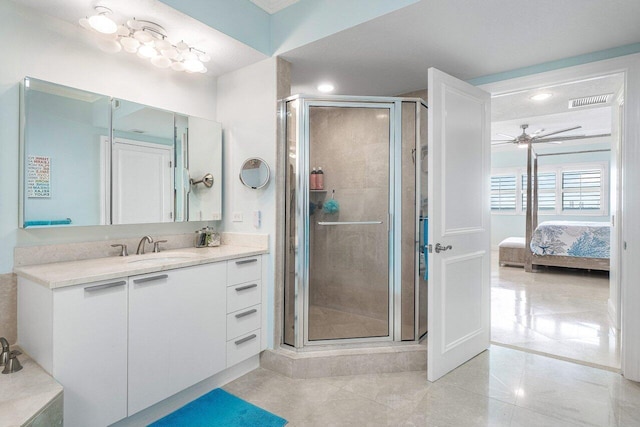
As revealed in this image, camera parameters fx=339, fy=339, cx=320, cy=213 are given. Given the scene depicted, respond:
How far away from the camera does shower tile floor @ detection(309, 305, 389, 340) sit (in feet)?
8.63

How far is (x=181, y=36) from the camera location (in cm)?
229

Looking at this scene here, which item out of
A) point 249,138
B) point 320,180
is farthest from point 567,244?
point 249,138

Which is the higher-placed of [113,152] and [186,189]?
[113,152]

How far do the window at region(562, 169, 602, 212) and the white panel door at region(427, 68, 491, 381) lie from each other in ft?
21.0

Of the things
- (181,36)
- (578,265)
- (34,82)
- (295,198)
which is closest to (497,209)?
(578,265)

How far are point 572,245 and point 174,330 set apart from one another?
246 inches

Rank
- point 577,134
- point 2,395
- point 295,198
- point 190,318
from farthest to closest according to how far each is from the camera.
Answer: point 577,134, point 295,198, point 190,318, point 2,395

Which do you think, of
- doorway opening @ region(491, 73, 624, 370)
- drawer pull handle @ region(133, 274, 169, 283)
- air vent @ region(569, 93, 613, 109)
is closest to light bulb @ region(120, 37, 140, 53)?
drawer pull handle @ region(133, 274, 169, 283)

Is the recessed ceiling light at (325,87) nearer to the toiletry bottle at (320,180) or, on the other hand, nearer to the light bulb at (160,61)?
the toiletry bottle at (320,180)

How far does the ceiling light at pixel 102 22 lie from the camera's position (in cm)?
192

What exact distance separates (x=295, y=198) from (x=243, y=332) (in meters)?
1.04

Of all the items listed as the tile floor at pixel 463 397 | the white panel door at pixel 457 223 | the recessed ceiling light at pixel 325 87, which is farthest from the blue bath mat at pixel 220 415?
the recessed ceiling light at pixel 325 87

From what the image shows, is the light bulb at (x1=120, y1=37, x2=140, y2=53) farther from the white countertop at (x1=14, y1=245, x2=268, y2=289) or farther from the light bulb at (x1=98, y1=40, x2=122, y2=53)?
the white countertop at (x1=14, y1=245, x2=268, y2=289)

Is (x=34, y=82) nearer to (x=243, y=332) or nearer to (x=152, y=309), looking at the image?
(x=152, y=309)
